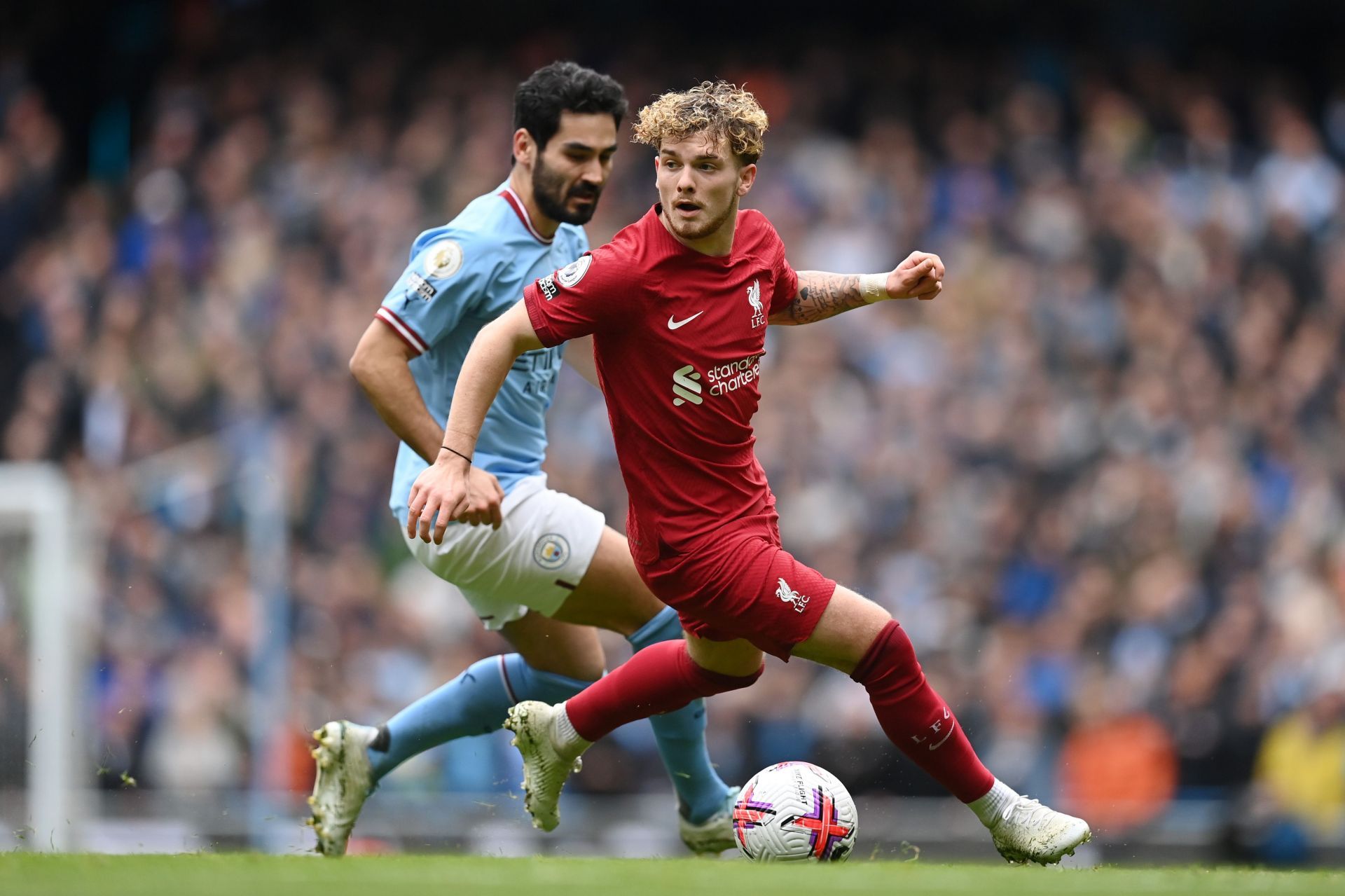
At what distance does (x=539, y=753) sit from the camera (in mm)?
5691

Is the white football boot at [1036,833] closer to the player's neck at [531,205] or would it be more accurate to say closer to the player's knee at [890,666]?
the player's knee at [890,666]

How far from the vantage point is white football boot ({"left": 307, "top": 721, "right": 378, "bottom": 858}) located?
19.9 ft

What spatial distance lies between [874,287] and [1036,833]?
1.71m

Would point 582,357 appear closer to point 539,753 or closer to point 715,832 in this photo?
point 539,753

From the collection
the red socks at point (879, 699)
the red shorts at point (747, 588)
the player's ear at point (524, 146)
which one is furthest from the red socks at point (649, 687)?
the player's ear at point (524, 146)

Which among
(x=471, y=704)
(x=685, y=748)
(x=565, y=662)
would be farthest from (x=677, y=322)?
(x=471, y=704)

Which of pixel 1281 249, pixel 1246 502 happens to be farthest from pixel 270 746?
pixel 1281 249

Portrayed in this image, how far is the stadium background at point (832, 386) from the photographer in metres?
10.3

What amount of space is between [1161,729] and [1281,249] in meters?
5.04

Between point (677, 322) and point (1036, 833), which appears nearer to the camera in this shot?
point (677, 322)

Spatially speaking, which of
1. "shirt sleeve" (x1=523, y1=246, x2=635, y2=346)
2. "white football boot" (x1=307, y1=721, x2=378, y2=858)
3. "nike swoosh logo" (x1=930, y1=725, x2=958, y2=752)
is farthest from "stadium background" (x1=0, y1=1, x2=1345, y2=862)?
"shirt sleeve" (x1=523, y1=246, x2=635, y2=346)

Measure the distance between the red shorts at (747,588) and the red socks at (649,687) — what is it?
0.27m

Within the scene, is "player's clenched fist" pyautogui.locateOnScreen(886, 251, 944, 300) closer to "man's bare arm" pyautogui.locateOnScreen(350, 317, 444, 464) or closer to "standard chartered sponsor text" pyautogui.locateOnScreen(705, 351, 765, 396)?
"standard chartered sponsor text" pyautogui.locateOnScreen(705, 351, 765, 396)

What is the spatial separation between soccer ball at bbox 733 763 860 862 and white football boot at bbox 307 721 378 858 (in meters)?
1.43
